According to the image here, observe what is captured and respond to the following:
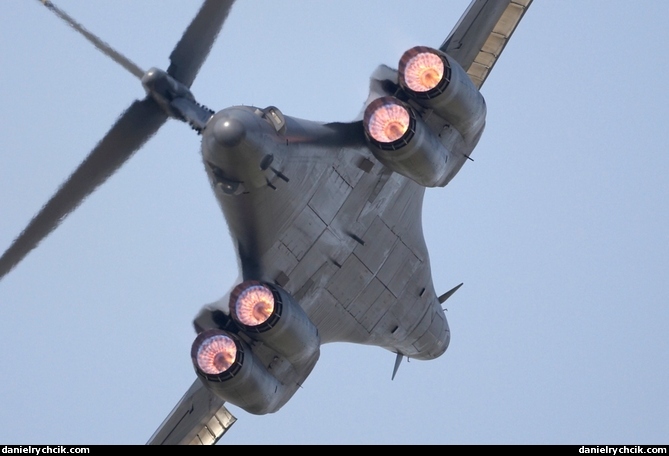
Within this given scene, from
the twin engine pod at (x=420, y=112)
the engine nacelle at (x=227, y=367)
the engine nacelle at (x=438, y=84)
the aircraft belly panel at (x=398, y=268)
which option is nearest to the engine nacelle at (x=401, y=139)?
the twin engine pod at (x=420, y=112)

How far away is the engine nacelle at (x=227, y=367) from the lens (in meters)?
26.0

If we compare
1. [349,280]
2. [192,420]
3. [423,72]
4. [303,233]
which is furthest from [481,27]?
[192,420]

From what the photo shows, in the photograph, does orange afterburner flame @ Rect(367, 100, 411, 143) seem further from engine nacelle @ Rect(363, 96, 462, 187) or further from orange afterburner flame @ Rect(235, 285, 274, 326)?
orange afterburner flame @ Rect(235, 285, 274, 326)

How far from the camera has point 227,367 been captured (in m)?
26.1

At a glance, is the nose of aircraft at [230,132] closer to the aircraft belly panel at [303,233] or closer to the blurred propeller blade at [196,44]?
the blurred propeller blade at [196,44]

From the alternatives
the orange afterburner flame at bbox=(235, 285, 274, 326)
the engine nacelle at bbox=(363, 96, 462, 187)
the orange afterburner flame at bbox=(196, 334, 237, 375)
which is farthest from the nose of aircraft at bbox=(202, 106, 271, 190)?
the orange afterburner flame at bbox=(196, 334, 237, 375)

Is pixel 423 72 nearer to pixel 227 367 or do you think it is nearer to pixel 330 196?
pixel 330 196

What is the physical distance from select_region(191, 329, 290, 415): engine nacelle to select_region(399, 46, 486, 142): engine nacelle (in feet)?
23.4

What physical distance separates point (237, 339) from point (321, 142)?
5071mm

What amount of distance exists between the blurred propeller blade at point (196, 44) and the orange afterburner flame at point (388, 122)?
4.34 m

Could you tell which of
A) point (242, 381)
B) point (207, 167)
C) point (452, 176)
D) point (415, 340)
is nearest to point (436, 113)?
point (452, 176)

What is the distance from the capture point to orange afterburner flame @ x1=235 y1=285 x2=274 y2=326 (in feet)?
85.7

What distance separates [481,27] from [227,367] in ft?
36.5
